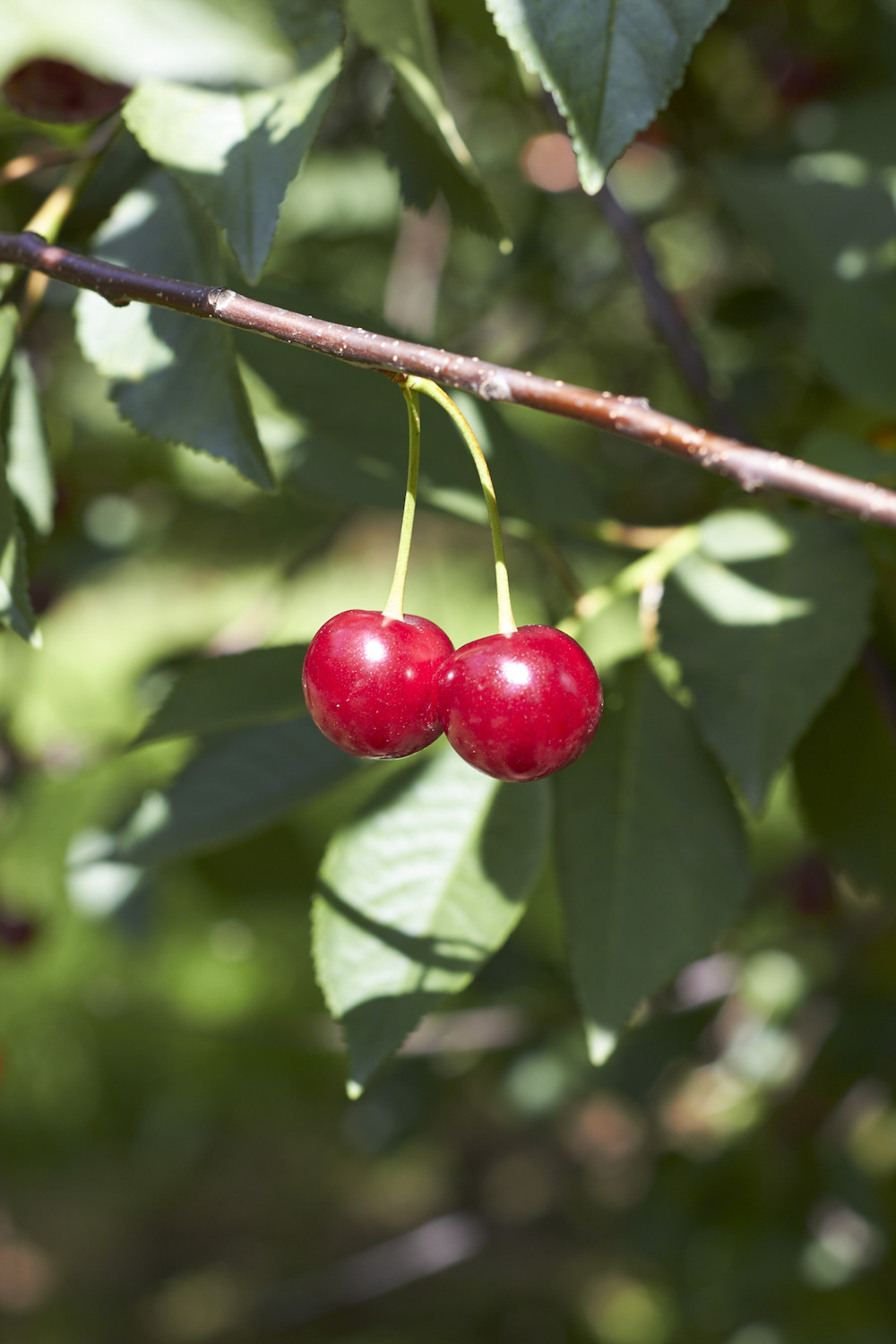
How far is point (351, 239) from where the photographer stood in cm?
183

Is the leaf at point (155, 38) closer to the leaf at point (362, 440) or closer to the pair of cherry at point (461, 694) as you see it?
the leaf at point (362, 440)

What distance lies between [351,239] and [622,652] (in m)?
1.31

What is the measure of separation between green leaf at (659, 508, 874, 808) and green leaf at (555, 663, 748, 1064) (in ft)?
0.15

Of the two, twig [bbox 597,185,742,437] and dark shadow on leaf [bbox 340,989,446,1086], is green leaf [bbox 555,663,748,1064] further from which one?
twig [bbox 597,185,742,437]

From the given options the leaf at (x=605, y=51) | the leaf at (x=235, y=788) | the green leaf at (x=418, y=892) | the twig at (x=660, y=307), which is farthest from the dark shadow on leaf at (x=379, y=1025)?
the twig at (x=660, y=307)

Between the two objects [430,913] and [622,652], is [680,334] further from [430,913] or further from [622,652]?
[430,913]

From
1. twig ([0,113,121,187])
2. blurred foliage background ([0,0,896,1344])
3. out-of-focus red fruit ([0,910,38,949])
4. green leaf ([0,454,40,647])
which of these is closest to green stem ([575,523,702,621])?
→ blurred foliage background ([0,0,896,1344])

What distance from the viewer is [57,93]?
776 millimetres

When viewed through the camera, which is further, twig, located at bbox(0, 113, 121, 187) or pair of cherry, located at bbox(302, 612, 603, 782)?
twig, located at bbox(0, 113, 121, 187)

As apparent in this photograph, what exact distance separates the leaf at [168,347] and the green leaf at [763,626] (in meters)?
0.30

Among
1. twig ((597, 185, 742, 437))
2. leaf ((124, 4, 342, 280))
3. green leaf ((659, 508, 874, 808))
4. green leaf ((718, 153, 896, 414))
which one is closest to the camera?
leaf ((124, 4, 342, 280))

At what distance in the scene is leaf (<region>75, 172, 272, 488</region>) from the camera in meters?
0.61

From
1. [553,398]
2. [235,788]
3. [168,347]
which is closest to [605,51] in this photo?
[553,398]

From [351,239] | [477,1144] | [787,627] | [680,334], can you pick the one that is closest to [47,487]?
[787,627]
